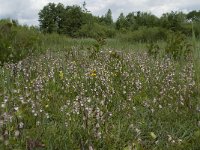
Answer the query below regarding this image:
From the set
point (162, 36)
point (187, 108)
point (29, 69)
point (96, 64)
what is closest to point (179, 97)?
point (187, 108)

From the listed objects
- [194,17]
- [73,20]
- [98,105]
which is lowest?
[98,105]

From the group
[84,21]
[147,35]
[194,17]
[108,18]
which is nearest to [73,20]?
[84,21]

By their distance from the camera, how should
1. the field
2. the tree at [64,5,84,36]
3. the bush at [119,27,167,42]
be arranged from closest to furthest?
the field, the bush at [119,27,167,42], the tree at [64,5,84,36]

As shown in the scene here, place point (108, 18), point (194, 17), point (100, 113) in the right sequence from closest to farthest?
Answer: point (100, 113) < point (194, 17) < point (108, 18)

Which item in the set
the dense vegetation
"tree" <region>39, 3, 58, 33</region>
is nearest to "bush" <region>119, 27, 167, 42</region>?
the dense vegetation

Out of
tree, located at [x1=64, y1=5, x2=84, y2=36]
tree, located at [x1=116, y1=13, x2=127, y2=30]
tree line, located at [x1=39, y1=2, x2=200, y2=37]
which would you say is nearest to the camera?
tree line, located at [x1=39, y1=2, x2=200, y2=37]

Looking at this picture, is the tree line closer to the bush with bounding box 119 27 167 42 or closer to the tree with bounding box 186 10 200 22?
the tree with bounding box 186 10 200 22

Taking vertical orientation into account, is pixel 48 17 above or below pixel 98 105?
above

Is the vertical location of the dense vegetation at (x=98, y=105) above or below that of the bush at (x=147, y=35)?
below

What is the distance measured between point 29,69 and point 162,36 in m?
13.0

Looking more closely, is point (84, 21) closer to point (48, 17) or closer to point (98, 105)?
point (48, 17)

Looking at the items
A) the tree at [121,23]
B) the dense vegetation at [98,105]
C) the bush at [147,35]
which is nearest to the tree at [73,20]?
the tree at [121,23]

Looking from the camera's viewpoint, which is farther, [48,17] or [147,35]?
[48,17]

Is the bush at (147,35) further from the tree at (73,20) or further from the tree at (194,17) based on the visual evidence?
the tree at (73,20)
